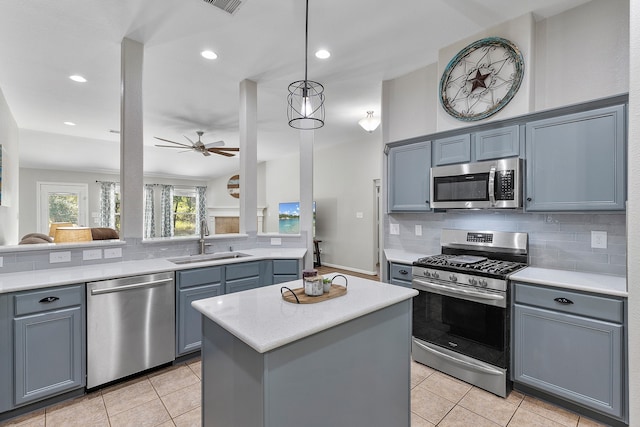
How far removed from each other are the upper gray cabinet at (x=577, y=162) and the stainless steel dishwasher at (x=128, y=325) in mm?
3146

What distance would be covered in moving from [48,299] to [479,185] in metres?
3.42

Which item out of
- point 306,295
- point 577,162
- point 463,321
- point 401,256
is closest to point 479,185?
point 577,162

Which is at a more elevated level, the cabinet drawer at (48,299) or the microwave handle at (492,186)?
the microwave handle at (492,186)

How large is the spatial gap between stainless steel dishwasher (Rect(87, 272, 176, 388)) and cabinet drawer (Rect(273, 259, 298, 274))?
1064 mm

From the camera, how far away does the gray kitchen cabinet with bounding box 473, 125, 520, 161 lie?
2.53 meters

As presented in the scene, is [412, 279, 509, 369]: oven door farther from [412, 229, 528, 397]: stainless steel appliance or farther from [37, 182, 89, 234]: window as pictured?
[37, 182, 89, 234]: window

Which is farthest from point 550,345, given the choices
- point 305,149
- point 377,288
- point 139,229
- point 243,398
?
point 139,229

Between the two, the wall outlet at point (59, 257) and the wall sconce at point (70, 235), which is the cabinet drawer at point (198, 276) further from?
the wall sconce at point (70, 235)

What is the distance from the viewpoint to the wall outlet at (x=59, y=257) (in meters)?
2.51

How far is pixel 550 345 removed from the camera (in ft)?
6.93

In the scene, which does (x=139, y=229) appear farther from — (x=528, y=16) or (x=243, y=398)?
(x=528, y=16)

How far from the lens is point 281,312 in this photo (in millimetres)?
1437

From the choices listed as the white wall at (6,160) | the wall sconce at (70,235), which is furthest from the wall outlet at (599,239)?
the white wall at (6,160)

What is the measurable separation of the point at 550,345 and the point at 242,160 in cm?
356
